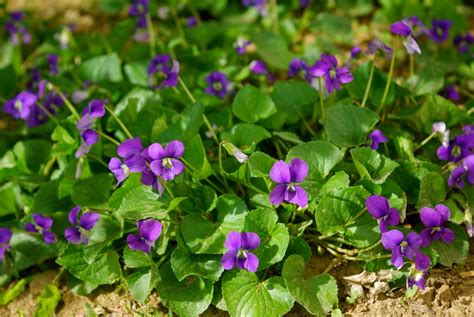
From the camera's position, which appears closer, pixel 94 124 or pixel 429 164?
pixel 429 164

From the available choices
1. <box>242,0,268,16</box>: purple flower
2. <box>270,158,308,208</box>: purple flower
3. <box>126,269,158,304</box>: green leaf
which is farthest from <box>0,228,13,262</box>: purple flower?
<box>242,0,268,16</box>: purple flower

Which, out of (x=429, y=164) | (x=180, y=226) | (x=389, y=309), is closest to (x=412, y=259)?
(x=389, y=309)

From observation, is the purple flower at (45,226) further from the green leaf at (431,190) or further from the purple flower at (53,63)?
the green leaf at (431,190)

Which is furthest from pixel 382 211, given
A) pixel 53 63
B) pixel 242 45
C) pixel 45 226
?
pixel 53 63

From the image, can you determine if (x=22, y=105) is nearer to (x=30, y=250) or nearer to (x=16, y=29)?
(x=30, y=250)

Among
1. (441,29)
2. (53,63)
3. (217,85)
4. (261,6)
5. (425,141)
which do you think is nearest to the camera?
(425,141)

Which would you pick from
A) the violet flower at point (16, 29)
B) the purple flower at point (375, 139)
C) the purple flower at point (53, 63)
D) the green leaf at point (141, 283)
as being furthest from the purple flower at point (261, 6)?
the green leaf at point (141, 283)

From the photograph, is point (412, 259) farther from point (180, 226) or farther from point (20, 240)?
point (20, 240)
